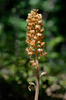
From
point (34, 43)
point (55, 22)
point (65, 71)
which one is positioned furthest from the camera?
point (55, 22)

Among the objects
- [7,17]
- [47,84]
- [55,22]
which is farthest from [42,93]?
[55,22]

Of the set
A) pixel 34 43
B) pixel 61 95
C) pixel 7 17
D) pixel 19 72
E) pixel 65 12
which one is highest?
pixel 65 12

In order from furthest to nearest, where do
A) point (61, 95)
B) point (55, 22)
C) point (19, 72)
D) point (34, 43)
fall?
point (55, 22)
point (61, 95)
point (19, 72)
point (34, 43)

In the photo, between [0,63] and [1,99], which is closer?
[1,99]

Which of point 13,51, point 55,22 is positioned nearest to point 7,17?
point 55,22

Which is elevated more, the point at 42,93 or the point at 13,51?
the point at 13,51

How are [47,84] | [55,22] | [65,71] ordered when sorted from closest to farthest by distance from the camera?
1. [47,84]
2. [65,71]
3. [55,22]

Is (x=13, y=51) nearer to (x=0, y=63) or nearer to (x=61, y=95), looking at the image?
(x=0, y=63)

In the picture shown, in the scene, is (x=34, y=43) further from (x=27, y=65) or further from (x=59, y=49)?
(x=59, y=49)

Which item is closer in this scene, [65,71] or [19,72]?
[19,72]
